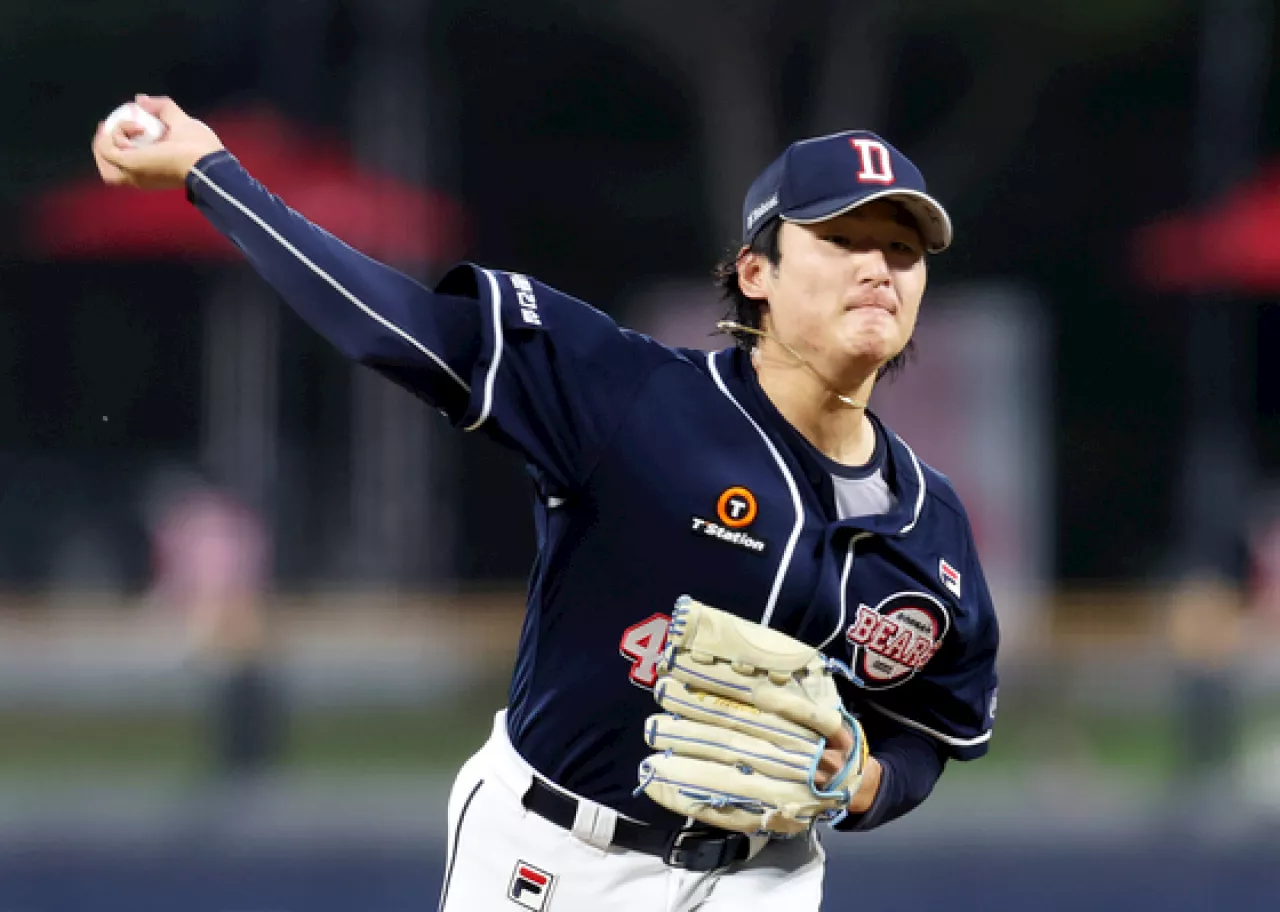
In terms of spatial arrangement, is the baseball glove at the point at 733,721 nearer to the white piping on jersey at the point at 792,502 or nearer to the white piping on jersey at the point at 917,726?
the white piping on jersey at the point at 792,502

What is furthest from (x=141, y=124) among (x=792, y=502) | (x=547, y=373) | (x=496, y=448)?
(x=496, y=448)

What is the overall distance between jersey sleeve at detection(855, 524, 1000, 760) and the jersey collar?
0.49 ft

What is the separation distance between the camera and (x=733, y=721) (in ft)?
9.24

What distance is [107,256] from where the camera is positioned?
45.7 ft

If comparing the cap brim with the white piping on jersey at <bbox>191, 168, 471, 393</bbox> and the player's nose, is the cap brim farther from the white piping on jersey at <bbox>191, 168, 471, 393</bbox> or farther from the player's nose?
the white piping on jersey at <bbox>191, 168, 471, 393</bbox>

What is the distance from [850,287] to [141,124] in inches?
44.6

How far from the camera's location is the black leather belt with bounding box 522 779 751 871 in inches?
121

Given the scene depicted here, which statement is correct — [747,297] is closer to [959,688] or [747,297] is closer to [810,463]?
[810,463]

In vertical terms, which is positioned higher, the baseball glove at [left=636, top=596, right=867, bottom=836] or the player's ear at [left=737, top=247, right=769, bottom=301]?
the player's ear at [left=737, top=247, right=769, bottom=301]

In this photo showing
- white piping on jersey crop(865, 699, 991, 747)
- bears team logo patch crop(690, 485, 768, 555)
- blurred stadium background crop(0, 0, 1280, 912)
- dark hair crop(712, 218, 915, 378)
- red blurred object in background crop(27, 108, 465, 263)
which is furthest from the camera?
red blurred object in background crop(27, 108, 465, 263)

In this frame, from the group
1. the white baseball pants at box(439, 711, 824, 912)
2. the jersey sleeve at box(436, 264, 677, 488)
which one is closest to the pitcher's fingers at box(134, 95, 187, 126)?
the jersey sleeve at box(436, 264, 677, 488)

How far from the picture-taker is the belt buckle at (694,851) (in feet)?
10.1

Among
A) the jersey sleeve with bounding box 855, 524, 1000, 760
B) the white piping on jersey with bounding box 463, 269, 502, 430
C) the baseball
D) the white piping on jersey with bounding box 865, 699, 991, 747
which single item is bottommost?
the white piping on jersey with bounding box 865, 699, 991, 747

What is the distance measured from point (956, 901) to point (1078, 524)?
793 centimetres
